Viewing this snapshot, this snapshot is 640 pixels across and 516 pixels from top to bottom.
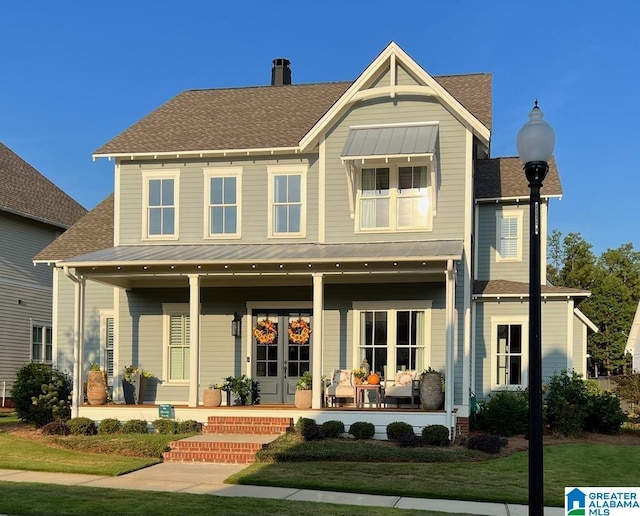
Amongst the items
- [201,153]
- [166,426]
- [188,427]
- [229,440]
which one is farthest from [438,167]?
[166,426]

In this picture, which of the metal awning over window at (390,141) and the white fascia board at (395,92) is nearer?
the metal awning over window at (390,141)

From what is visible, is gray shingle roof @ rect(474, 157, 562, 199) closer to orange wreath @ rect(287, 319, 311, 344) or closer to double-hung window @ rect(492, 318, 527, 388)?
double-hung window @ rect(492, 318, 527, 388)

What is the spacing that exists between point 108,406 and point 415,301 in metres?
7.59

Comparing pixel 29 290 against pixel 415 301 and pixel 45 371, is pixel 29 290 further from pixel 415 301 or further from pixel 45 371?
pixel 415 301

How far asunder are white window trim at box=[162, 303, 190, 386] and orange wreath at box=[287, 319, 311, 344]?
111 inches

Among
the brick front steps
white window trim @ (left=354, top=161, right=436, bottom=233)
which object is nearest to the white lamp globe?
the brick front steps

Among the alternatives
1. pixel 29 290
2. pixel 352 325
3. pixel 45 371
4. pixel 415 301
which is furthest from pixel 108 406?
pixel 29 290

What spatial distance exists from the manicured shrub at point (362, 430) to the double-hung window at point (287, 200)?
5.39 m

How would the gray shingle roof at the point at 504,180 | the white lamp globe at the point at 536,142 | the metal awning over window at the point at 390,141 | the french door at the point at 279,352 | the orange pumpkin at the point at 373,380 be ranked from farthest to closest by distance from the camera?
1. the gray shingle roof at the point at 504,180
2. the french door at the point at 279,352
3. the orange pumpkin at the point at 373,380
4. the metal awning over window at the point at 390,141
5. the white lamp globe at the point at 536,142

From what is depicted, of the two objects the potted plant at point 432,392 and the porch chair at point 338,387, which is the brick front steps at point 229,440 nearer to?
the porch chair at point 338,387

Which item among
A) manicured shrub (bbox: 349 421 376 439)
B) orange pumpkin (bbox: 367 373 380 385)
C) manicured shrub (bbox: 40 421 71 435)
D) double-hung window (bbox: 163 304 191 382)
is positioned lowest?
manicured shrub (bbox: 40 421 71 435)

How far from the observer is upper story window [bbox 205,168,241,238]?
64.6 ft

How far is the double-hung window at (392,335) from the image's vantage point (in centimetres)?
1828

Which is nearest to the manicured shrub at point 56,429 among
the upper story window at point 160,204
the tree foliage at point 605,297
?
the upper story window at point 160,204
